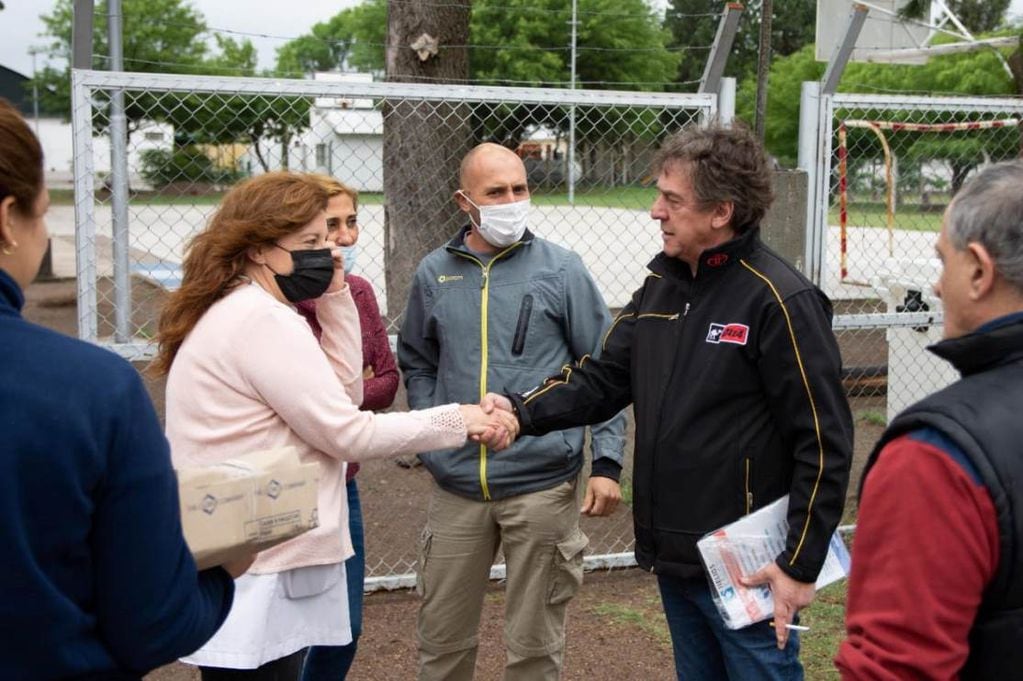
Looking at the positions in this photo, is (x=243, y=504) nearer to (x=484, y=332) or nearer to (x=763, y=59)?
(x=484, y=332)

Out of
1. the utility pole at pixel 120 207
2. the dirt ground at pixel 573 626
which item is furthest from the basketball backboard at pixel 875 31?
the utility pole at pixel 120 207

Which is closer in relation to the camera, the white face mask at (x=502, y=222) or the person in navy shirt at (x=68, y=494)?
the person in navy shirt at (x=68, y=494)

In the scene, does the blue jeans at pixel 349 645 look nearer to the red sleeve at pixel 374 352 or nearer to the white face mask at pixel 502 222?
the red sleeve at pixel 374 352

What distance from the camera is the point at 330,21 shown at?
4461 inches

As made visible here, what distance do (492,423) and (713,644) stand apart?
0.89 metres

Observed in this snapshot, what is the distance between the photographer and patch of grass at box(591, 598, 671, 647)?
15.8 feet

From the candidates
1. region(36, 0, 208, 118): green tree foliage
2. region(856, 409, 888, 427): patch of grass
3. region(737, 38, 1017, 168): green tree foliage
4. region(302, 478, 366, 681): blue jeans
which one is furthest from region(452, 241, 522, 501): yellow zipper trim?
region(36, 0, 208, 118): green tree foliage

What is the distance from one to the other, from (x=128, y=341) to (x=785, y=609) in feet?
9.54

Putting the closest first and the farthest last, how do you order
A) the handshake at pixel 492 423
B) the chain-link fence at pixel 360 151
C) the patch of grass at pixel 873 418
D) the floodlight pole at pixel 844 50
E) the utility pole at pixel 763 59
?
1. the handshake at pixel 492 423
2. the chain-link fence at pixel 360 151
3. the floodlight pole at pixel 844 50
4. the patch of grass at pixel 873 418
5. the utility pole at pixel 763 59

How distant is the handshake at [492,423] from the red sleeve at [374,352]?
68 centimetres

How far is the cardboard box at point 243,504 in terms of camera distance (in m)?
1.90

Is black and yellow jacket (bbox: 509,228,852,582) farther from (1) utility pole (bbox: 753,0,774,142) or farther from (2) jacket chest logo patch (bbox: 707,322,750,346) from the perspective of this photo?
(1) utility pole (bbox: 753,0,774,142)

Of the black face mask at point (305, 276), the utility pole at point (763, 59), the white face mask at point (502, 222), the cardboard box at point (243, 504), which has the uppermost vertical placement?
the utility pole at point (763, 59)

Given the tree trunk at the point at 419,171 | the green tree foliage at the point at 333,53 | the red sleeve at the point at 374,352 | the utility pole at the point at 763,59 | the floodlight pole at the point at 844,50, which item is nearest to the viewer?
the red sleeve at the point at 374,352
